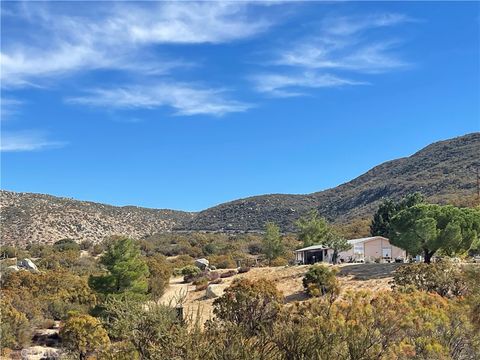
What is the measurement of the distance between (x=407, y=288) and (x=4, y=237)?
64.2m

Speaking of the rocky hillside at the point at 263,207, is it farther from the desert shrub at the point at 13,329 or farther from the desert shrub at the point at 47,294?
the desert shrub at the point at 13,329

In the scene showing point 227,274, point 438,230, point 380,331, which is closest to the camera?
point 380,331

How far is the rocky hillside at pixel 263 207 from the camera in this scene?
3351 inches

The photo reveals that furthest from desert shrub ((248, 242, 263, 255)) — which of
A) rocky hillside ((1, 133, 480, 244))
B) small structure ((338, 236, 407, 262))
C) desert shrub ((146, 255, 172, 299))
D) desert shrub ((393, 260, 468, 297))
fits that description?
desert shrub ((393, 260, 468, 297))

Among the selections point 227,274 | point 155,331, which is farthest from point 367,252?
point 155,331

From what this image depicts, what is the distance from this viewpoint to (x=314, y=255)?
55.7 metres

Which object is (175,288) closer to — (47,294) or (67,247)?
(47,294)

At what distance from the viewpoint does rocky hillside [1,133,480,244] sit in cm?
8512

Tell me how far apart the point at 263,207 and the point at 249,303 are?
83641 millimetres

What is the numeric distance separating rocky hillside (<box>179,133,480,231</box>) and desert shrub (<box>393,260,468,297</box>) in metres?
47.6

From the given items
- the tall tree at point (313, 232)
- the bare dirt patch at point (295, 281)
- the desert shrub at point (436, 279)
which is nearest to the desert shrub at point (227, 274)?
the bare dirt patch at point (295, 281)

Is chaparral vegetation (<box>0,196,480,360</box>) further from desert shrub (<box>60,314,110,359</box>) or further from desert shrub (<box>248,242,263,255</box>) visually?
desert shrub (<box>248,242,263,255</box>)

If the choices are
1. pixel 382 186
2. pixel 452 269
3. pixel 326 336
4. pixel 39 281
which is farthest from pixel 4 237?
pixel 326 336

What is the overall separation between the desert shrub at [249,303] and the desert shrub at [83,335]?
5.48 metres
